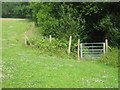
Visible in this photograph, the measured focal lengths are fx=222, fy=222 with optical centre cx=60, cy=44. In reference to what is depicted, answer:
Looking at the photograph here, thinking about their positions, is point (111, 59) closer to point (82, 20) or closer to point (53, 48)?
point (53, 48)

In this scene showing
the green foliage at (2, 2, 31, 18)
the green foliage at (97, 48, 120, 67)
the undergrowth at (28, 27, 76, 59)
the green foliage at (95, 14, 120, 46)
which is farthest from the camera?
the green foliage at (2, 2, 31, 18)

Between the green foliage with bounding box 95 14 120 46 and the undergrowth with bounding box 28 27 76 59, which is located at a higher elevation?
the green foliage with bounding box 95 14 120 46

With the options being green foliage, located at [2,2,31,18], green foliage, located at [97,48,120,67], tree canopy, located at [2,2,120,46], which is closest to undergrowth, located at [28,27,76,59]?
tree canopy, located at [2,2,120,46]

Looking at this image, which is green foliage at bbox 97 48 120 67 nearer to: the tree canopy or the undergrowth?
the undergrowth

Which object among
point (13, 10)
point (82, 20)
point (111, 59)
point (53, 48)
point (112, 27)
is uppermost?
point (13, 10)

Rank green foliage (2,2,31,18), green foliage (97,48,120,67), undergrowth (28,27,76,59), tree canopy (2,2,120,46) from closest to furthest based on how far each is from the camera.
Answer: green foliage (97,48,120,67) → undergrowth (28,27,76,59) → tree canopy (2,2,120,46) → green foliage (2,2,31,18)

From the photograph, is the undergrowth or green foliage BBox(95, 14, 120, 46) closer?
the undergrowth

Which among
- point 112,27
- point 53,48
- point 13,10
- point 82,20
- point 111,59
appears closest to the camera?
point 111,59

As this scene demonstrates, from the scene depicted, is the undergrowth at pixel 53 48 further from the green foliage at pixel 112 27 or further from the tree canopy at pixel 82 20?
the green foliage at pixel 112 27

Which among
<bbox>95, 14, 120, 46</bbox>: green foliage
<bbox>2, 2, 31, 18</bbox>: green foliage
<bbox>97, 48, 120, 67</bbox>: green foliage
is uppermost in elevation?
<bbox>2, 2, 31, 18</bbox>: green foliage

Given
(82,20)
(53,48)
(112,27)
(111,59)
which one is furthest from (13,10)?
(111,59)

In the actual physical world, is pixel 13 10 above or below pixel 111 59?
above

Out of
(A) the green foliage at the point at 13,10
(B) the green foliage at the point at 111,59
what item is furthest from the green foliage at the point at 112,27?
(A) the green foliage at the point at 13,10

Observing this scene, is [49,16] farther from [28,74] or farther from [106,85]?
[106,85]
